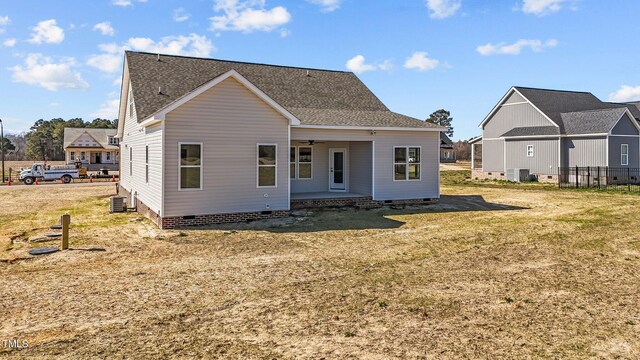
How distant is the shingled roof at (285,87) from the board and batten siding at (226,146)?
241 cm

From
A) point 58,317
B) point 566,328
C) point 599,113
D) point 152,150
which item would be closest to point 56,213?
point 152,150

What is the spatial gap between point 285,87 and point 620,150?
25161 mm

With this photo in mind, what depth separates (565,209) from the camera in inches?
688

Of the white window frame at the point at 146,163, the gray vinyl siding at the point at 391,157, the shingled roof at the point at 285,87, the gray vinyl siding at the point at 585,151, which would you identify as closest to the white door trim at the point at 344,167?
the shingled roof at the point at 285,87

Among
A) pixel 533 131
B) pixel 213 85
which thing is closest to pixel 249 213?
pixel 213 85

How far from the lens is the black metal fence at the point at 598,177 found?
28266 millimetres

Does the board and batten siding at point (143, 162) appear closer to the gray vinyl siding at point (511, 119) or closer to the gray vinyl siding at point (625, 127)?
the gray vinyl siding at point (511, 119)

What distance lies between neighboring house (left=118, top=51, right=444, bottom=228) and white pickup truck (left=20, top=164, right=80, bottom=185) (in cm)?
1485

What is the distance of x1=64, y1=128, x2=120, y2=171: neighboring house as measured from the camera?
60.0 metres

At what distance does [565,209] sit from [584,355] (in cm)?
1439

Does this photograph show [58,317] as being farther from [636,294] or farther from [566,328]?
[636,294]

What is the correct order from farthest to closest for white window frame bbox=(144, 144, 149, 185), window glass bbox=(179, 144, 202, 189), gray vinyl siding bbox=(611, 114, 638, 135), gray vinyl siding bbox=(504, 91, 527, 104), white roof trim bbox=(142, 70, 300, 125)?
gray vinyl siding bbox=(504, 91, 527, 104)
gray vinyl siding bbox=(611, 114, 638, 135)
white window frame bbox=(144, 144, 149, 185)
window glass bbox=(179, 144, 202, 189)
white roof trim bbox=(142, 70, 300, 125)

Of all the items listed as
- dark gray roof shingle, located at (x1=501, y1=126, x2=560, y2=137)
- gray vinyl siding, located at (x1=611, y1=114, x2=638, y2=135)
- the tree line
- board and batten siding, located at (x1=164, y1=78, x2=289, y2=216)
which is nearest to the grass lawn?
board and batten siding, located at (x1=164, y1=78, x2=289, y2=216)

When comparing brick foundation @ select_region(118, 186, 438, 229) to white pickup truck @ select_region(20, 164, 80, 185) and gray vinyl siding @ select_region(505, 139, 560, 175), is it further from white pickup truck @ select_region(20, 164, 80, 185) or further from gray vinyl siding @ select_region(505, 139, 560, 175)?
white pickup truck @ select_region(20, 164, 80, 185)
